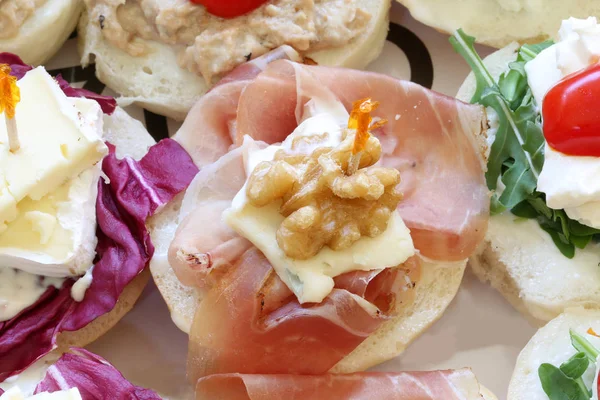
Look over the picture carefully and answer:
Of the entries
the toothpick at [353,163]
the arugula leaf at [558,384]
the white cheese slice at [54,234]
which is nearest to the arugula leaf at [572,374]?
the arugula leaf at [558,384]

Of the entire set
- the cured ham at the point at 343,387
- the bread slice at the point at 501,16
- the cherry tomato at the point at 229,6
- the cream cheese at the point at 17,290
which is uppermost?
the cherry tomato at the point at 229,6

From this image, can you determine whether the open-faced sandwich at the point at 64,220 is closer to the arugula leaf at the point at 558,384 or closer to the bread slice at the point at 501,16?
the bread slice at the point at 501,16

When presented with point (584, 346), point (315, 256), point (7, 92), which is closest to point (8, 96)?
point (7, 92)

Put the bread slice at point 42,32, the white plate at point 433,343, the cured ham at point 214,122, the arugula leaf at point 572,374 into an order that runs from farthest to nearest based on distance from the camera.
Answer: the bread slice at point 42,32 → the cured ham at point 214,122 → the white plate at point 433,343 → the arugula leaf at point 572,374

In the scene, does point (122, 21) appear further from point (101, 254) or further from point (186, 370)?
point (186, 370)

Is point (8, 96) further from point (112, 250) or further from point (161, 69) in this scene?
point (161, 69)

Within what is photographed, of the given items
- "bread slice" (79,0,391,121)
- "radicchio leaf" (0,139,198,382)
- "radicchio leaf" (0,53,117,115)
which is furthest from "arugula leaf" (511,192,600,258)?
"radicchio leaf" (0,53,117,115)

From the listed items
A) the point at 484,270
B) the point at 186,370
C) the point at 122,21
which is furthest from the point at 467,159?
the point at 122,21
